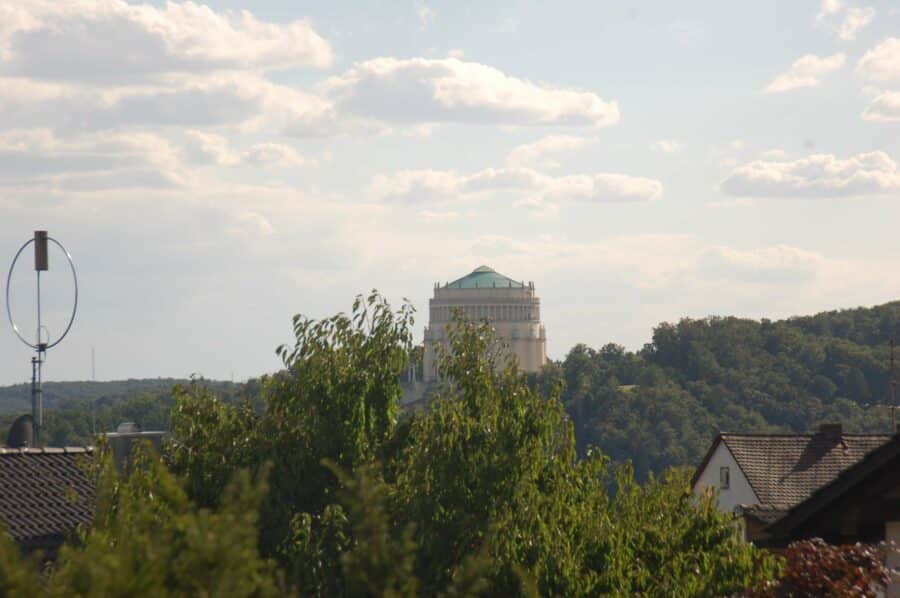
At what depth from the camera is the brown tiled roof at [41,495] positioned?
2109cm

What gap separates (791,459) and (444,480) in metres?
40.0

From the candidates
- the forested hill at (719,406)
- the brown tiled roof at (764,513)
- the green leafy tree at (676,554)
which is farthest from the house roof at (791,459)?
the forested hill at (719,406)

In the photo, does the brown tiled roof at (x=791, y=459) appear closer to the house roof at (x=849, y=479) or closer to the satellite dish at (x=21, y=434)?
the satellite dish at (x=21, y=434)

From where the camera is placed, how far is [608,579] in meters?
15.9

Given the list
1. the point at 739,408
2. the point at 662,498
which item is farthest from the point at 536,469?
the point at 739,408

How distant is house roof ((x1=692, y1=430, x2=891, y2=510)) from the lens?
52281 mm

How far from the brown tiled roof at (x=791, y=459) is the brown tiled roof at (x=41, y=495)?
3240cm

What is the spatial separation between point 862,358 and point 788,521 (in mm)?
187864

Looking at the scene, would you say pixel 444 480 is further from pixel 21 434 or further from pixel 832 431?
pixel 832 431

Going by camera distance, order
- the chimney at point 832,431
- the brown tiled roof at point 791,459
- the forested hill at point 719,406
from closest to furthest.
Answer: the brown tiled roof at point 791,459
the chimney at point 832,431
the forested hill at point 719,406

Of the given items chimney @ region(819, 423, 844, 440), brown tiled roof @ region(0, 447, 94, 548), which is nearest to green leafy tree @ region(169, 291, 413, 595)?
brown tiled roof @ region(0, 447, 94, 548)

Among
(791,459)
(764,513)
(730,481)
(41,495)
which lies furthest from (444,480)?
(730,481)

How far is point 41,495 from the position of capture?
22062mm

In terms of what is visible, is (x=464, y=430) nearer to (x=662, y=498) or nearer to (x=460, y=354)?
(x=460, y=354)
